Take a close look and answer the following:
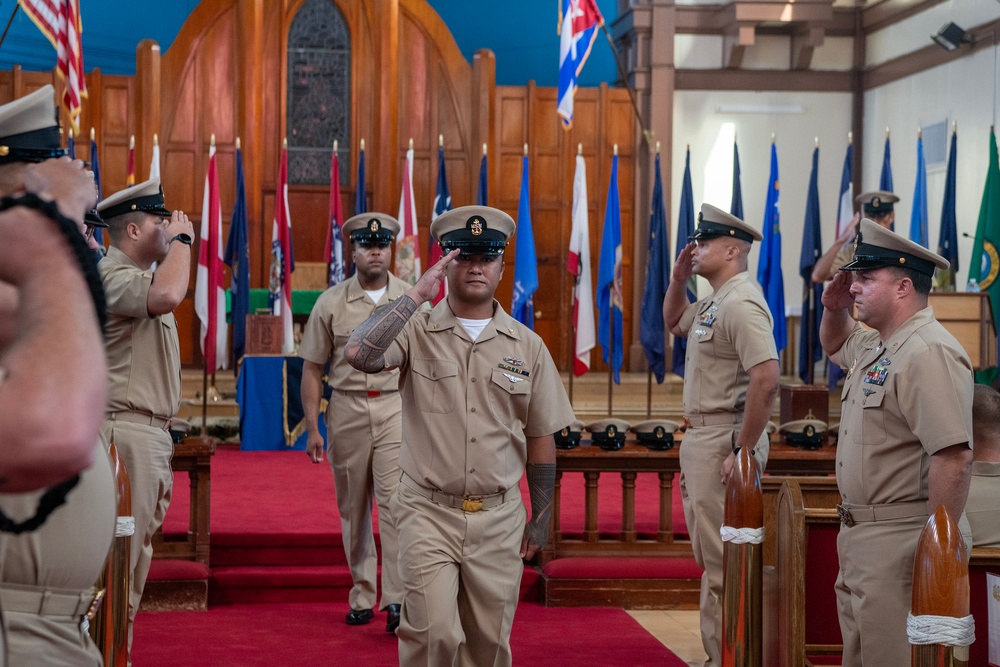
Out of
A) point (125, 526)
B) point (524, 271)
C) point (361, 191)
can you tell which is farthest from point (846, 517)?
point (361, 191)

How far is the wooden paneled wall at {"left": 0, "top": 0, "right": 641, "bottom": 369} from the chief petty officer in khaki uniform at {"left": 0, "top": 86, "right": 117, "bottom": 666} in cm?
986

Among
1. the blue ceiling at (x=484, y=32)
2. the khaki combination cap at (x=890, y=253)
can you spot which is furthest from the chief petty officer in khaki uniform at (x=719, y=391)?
the blue ceiling at (x=484, y=32)

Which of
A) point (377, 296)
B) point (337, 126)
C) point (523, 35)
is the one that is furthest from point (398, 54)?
point (377, 296)

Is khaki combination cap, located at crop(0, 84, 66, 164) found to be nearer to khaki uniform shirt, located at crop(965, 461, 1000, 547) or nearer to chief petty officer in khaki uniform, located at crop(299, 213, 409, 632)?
khaki uniform shirt, located at crop(965, 461, 1000, 547)

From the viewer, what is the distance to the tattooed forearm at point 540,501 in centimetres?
365

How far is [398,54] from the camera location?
1228cm

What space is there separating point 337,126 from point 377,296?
753 centimetres

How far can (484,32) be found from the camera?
564 inches

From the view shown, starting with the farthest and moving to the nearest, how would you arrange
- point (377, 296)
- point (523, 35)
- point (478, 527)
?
1. point (523, 35)
2. point (377, 296)
3. point (478, 527)

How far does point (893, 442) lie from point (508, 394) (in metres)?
1.13

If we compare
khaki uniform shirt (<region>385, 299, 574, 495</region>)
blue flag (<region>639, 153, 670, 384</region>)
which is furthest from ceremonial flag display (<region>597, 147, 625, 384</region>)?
khaki uniform shirt (<region>385, 299, 574, 495</region>)

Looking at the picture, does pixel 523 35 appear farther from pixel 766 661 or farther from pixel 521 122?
pixel 766 661

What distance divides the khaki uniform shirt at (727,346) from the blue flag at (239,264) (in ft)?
18.8

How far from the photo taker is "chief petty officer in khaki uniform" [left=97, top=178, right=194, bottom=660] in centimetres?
394
